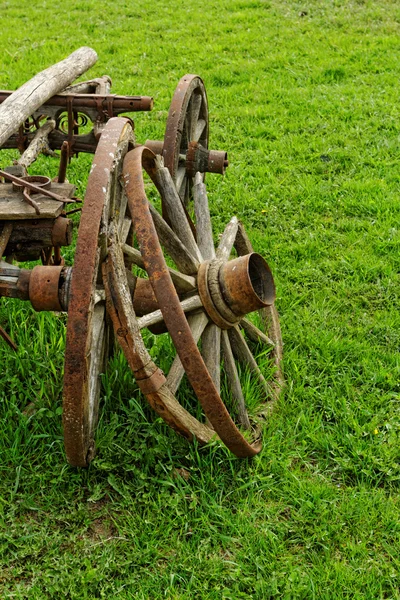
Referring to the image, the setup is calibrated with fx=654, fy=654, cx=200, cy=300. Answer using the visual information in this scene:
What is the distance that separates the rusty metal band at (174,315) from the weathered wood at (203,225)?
2.32ft

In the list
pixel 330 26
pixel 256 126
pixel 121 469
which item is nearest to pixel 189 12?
pixel 330 26

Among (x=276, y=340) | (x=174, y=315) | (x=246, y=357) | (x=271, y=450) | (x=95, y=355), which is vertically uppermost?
(x=174, y=315)

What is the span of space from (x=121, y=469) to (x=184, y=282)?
87 centimetres

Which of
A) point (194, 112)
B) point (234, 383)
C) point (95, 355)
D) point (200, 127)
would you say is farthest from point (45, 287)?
point (200, 127)

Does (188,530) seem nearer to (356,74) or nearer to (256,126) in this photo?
(256,126)

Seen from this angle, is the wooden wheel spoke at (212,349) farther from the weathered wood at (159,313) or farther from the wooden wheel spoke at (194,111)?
the wooden wheel spoke at (194,111)

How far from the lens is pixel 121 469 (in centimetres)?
289

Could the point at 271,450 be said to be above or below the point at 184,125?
below

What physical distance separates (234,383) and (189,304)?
0.48 metres

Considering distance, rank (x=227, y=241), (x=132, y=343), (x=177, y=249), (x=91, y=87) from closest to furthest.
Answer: (x=132, y=343), (x=177, y=249), (x=227, y=241), (x=91, y=87)

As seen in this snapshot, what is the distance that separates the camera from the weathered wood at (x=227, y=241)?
3199 millimetres

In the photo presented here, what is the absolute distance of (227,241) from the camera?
3.34m

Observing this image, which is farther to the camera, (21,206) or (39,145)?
(39,145)

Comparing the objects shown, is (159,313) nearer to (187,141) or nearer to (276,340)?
(276,340)
